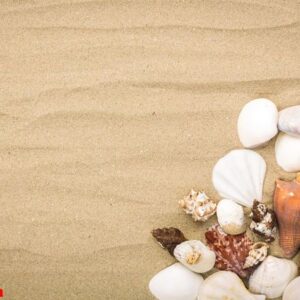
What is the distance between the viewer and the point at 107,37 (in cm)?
249

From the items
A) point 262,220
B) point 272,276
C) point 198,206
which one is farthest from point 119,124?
point 272,276

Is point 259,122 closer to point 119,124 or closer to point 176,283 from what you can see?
point 119,124

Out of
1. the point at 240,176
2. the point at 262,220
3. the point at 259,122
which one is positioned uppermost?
the point at 259,122

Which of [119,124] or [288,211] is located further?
[119,124]

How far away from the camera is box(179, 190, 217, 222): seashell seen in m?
2.39

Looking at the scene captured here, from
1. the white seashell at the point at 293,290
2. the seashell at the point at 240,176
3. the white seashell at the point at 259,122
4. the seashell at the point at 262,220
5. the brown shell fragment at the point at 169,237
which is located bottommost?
the white seashell at the point at 293,290

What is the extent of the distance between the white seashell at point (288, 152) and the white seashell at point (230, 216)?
23 cm

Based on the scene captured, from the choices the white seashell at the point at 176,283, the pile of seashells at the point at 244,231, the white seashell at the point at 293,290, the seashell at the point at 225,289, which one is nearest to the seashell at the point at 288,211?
the pile of seashells at the point at 244,231

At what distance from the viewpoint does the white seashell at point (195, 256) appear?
7.72 ft

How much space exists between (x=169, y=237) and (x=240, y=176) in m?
0.35

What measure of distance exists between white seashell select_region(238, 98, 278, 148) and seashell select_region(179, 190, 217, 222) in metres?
0.26

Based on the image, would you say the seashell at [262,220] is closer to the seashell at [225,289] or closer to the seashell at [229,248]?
the seashell at [229,248]

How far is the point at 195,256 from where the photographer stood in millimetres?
2350

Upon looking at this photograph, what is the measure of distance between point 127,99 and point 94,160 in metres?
0.27
